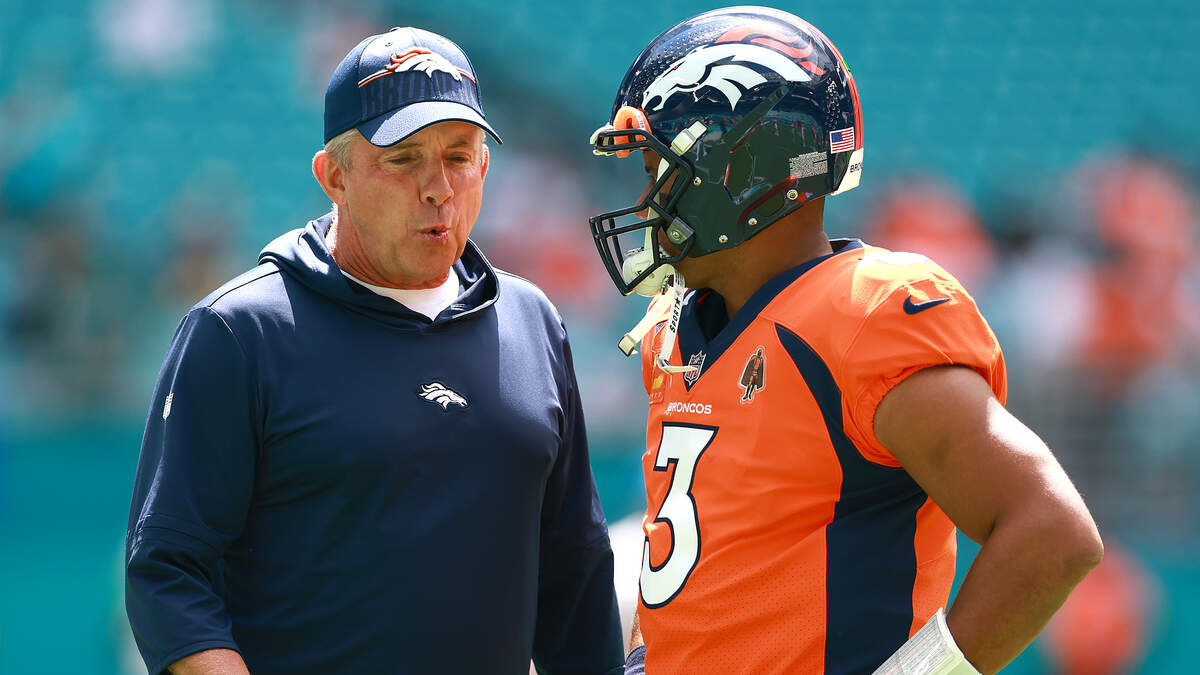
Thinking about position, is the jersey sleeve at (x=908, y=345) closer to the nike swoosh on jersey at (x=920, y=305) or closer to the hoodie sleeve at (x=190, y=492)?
the nike swoosh on jersey at (x=920, y=305)

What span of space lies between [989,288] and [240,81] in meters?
4.96

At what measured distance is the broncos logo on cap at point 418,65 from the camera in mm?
2281

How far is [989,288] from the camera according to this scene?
762 centimetres

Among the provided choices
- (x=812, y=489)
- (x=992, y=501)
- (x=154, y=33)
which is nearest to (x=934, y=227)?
(x=154, y=33)

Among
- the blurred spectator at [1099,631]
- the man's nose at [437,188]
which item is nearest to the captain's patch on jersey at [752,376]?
the man's nose at [437,188]

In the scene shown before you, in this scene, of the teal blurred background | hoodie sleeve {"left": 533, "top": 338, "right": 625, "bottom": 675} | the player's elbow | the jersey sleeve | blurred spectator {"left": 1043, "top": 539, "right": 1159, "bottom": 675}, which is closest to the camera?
the player's elbow

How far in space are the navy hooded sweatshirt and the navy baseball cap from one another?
25cm

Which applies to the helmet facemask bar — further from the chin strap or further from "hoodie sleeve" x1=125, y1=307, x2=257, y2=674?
"hoodie sleeve" x1=125, y1=307, x2=257, y2=674

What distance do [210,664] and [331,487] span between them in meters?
0.36

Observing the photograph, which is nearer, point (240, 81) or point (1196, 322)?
point (1196, 322)

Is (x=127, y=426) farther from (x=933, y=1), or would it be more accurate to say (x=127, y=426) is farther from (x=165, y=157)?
(x=933, y=1)

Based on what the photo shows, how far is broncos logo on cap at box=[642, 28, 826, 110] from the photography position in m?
2.01

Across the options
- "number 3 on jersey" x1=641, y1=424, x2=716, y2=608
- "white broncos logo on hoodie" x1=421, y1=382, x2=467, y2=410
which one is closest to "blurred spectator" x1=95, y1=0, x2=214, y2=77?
"white broncos logo on hoodie" x1=421, y1=382, x2=467, y2=410

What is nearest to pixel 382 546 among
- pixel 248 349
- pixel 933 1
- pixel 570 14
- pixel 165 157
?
pixel 248 349
